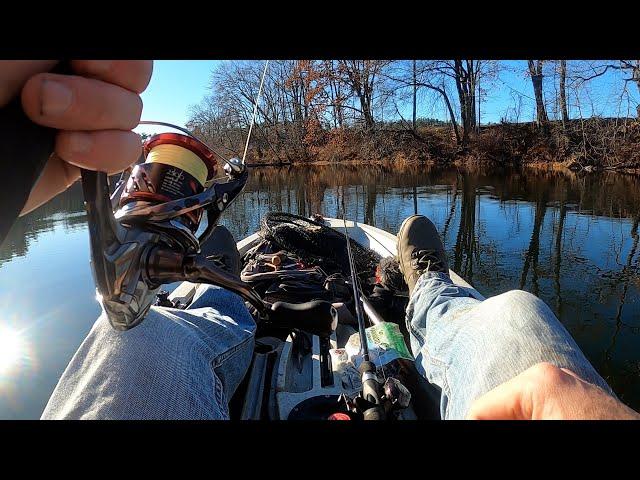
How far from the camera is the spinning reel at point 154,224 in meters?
0.62

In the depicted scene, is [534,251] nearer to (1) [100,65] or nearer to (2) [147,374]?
(2) [147,374]

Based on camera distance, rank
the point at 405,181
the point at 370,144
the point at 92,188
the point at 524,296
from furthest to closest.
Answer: the point at 370,144
the point at 405,181
the point at 524,296
the point at 92,188

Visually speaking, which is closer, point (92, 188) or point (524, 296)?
point (92, 188)

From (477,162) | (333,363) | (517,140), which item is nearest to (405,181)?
(477,162)

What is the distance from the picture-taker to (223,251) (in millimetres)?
2674

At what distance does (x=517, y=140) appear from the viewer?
16.5 metres

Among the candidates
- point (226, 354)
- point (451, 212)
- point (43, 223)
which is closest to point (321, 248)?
point (226, 354)

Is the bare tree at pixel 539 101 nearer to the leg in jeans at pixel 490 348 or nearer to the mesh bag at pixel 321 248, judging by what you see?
the mesh bag at pixel 321 248

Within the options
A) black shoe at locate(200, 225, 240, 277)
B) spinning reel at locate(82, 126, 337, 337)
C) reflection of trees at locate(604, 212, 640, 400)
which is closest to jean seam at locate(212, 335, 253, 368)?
spinning reel at locate(82, 126, 337, 337)

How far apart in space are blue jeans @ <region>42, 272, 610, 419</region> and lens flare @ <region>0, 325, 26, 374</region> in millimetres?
2228

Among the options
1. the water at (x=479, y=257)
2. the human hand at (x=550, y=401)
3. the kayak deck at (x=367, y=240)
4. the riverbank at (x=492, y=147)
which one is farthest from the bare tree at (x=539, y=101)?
the human hand at (x=550, y=401)

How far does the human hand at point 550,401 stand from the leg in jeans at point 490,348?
1.12 feet
